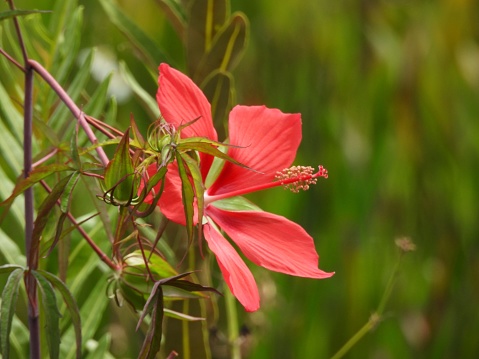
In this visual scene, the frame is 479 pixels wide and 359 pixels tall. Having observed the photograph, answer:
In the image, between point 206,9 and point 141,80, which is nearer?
point 206,9

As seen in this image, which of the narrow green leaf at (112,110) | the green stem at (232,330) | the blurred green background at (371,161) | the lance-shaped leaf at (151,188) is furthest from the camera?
the blurred green background at (371,161)

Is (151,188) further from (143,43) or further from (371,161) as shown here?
(371,161)

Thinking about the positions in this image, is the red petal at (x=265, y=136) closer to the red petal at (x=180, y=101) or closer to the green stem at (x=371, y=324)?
the red petal at (x=180, y=101)

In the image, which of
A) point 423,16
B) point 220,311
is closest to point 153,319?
point 220,311

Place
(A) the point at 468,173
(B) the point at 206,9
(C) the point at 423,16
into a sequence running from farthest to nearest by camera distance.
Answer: (C) the point at 423,16, (A) the point at 468,173, (B) the point at 206,9

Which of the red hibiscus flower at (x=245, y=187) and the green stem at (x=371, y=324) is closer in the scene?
the red hibiscus flower at (x=245, y=187)

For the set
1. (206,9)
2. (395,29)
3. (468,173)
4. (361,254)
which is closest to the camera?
(206,9)

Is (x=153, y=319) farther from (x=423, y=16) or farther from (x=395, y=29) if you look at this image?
(x=423, y=16)

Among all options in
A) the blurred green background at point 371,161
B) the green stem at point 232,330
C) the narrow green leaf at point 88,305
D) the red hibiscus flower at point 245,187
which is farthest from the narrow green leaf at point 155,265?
the blurred green background at point 371,161
